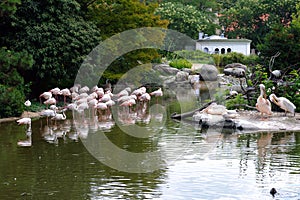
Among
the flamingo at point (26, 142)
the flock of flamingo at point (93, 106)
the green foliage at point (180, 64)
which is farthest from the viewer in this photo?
the green foliage at point (180, 64)

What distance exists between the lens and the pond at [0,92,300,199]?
8422mm

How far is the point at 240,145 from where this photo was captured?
11.5m

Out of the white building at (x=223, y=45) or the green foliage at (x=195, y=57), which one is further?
the white building at (x=223, y=45)

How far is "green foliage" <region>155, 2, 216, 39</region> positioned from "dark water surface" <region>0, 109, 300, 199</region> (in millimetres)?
27916

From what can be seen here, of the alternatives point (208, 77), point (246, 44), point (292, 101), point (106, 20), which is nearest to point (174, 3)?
point (246, 44)

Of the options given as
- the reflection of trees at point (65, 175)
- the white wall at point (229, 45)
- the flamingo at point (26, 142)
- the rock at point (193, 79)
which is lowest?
the reflection of trees at point (65, 175)

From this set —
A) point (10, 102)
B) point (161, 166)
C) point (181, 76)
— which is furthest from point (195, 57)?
point (161, 166)

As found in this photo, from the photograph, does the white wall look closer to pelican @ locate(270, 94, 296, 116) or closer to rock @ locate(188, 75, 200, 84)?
rock @ locate(188, 75, 200, 84)

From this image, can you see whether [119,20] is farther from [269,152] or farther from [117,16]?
[269,152]

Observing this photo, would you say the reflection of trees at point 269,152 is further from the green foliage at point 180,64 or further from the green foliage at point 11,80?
the green foliage at point 180,64

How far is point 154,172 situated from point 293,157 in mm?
2535

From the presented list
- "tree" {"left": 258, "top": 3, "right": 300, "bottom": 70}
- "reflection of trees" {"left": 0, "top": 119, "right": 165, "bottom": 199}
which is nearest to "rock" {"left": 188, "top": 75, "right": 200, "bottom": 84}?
"tree" {"left": 258, "top": 3, "right": 300, "bottom": 70}

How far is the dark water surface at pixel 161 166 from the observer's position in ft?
27.5

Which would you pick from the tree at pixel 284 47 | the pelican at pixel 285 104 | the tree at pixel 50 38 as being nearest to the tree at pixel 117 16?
the tree at pixel 50 38
